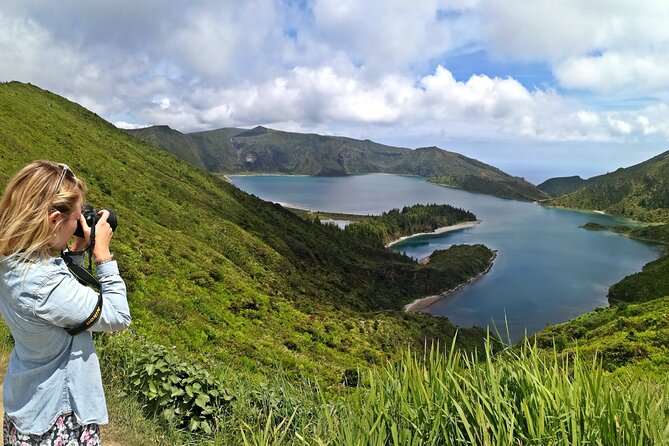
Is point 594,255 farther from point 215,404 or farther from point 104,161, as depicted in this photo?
point 215,404

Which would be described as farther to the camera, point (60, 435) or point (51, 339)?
point (60, 435)

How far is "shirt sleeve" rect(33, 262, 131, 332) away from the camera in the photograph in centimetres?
270

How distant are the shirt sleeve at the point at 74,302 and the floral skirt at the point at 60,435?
791 mm

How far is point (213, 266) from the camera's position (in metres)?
36.3

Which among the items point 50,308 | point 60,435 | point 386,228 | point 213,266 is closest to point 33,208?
point 50,308

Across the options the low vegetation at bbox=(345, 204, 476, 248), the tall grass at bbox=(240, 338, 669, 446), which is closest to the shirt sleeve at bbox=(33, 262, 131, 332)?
the tall grass at bbox=(240, 338, 669, 446)

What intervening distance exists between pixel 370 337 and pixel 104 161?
3850 centimetres

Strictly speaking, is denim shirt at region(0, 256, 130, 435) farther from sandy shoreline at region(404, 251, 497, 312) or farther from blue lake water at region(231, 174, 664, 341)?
sandy shoreline at region(404, 251, 497, 312)

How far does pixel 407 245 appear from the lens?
168875 millimetres

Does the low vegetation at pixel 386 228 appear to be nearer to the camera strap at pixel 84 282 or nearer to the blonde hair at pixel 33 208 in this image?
the camera strap at pixel 84 282

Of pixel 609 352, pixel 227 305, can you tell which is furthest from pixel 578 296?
pixel 227 305

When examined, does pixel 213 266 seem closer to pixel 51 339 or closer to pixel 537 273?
pixel 51 339

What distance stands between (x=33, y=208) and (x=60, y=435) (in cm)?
170

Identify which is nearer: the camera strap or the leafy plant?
the camera strap
